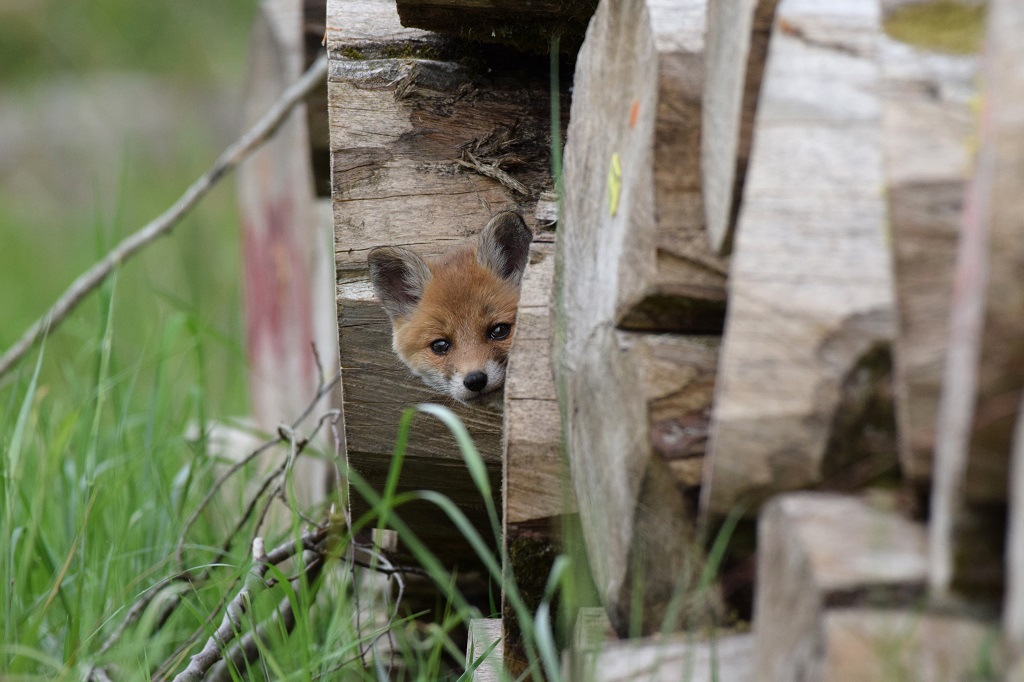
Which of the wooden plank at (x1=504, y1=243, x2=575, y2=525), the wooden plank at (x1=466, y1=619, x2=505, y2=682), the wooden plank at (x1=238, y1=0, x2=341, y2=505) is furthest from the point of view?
the wooden plank at (x1=238, y1=0, x2=341, y2=505)

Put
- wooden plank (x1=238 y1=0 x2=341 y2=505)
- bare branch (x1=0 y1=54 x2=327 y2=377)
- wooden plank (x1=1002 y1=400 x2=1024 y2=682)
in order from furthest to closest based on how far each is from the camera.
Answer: wooden plank (x1=238 y1=0 x2=341 y2=505), bare branch (x1=0 y1=54 x2=327 y2=377), wooden plank (x1=1002 y1=400 x2=1024 y2=682)

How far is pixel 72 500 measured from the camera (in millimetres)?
2346

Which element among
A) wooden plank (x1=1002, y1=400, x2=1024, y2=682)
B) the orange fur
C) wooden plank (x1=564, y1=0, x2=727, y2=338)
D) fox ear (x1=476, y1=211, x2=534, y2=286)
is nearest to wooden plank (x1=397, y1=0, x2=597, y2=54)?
fox ear (x1=476, y1=211, x2=534, y2=286)

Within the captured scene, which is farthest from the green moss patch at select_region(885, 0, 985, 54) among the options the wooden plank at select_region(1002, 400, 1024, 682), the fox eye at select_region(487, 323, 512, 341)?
the fox eye at select_region(487, 323, 512, 341)

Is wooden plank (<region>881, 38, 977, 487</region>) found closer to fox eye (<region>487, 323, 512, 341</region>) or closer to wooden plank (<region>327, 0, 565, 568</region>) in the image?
wooden plank (<region>327, 0, 565, 568</region>)

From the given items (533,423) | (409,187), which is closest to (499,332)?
(409,187)

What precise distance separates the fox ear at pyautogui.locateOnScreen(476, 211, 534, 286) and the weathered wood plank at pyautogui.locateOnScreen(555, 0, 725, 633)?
0.42 metres

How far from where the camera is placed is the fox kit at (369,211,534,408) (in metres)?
1.89

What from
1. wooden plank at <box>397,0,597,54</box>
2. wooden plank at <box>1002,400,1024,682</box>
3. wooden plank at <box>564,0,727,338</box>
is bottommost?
wooden plank at <box>1002,400,1024,682</box>

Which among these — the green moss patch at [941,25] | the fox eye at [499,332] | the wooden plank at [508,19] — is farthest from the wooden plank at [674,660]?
the fox eye at [499,332]

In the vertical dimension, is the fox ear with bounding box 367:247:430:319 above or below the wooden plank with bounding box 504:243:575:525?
above

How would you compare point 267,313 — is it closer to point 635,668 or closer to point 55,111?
point 635,668

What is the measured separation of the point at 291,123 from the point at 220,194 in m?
6.75

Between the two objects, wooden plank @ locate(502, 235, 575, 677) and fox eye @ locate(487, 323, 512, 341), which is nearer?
wooden plank @ locate(502, 235, 575, 677)
